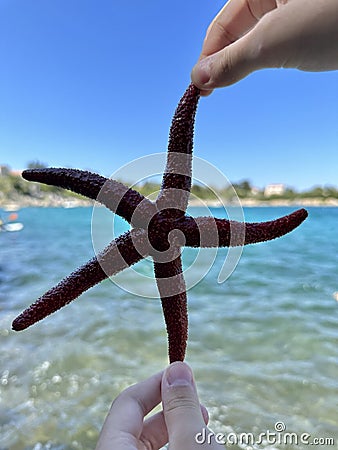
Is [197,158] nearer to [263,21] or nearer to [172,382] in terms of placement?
[263,21]

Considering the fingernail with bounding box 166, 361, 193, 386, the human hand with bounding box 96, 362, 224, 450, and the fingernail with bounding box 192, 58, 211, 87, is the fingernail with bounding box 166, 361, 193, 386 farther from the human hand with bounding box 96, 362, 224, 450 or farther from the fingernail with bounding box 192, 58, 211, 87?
the fingernail with bounding box 192, 58, 211, 87

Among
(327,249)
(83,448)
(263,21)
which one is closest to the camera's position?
(263,21)

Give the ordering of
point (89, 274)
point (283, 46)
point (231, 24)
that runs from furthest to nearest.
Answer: point (231, 24), point (89, 274), point (283, 46)

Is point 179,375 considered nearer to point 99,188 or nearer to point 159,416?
point 159,416

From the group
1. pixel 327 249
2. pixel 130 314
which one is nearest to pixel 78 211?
pixel 327 249

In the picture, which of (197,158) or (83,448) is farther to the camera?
(83,448)

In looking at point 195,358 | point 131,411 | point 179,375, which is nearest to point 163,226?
point 179,375
